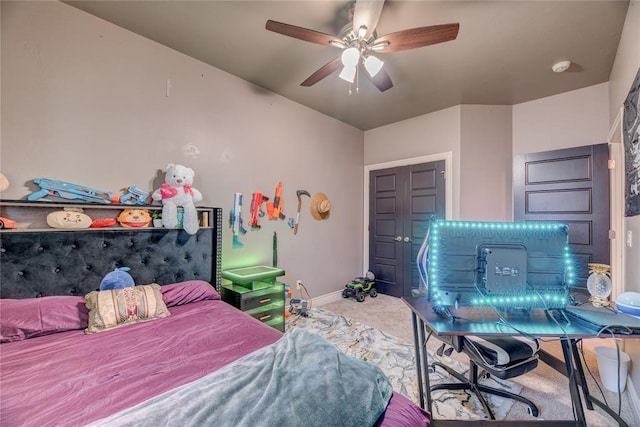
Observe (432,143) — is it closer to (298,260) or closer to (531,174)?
(531,174)

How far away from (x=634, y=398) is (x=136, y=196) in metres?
3.80

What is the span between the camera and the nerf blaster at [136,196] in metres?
2.10

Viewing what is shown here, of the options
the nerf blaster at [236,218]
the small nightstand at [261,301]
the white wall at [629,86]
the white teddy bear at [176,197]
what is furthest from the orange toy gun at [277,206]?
the white wall at [629,86]

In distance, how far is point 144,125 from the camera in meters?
2.30

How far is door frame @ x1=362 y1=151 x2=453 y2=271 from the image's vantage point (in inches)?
141

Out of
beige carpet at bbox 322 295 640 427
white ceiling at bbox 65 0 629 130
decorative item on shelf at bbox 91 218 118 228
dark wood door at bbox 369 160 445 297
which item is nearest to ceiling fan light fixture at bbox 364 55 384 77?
white ceiling at bbox 65 0 629 130

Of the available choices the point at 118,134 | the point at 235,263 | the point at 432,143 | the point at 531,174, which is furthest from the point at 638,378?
the point at 118,134

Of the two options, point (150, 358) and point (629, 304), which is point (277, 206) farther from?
point (629, 304)

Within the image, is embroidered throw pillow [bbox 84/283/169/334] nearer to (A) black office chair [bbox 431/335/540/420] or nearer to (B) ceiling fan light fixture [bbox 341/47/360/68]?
(A) black office chair [bbox 431/335/540/420]

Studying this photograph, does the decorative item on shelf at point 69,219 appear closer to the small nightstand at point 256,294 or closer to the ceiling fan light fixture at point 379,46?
the small nightstand at point 256,294

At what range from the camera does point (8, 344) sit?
1422mm

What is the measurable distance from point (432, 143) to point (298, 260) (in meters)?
2.51

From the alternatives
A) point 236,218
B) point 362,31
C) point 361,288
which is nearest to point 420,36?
point 362,31

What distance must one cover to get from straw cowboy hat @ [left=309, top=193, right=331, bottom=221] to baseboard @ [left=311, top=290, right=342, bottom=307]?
113 centimetres
